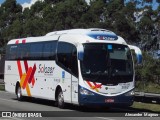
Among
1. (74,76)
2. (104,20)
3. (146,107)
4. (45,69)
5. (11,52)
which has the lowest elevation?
(146,107)

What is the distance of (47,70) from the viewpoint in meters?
23.7

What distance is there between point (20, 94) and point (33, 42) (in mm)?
3329

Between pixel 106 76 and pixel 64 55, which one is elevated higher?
pixel 64 55

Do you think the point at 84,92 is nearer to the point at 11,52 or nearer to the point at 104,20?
the point at 11,52

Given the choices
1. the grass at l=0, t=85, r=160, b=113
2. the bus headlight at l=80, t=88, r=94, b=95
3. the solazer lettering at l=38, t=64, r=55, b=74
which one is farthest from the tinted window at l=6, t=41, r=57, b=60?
the grass at l=0, t=85, r=160, b=113

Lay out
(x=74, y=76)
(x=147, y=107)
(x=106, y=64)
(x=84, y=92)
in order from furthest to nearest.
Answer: (x=147, y=107) < (x=74, y=76) < (x=106, y=64) < (x=84, y=92)

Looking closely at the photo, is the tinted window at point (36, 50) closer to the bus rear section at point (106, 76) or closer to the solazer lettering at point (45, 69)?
the solazer lettering at point (45, 69)

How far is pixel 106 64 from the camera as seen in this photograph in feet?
66.3

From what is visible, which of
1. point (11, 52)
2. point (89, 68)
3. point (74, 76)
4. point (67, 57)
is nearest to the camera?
point (89, 68)

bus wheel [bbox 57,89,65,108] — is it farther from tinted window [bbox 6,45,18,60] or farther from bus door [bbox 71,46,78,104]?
tinted window [bbox 6,45,18,60]

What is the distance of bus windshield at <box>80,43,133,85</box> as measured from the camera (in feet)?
65.8

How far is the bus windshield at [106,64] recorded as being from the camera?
20.1 metres

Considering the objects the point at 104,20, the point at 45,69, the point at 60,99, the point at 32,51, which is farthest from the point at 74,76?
the point at 104,20

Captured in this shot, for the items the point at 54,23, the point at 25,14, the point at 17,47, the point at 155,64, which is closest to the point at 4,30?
the point at 25,14
